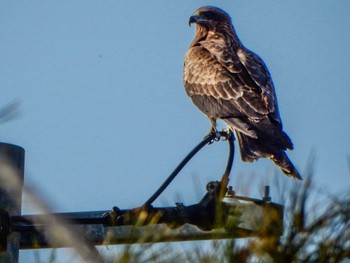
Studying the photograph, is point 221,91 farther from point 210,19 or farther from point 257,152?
point 210,19

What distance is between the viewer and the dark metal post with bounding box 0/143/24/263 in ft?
14.2

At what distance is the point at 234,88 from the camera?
33.5ft

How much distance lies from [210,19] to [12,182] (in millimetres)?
8389

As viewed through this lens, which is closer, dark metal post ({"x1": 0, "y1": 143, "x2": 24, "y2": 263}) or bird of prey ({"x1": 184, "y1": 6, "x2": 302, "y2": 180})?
dark metal post ({"x1": 0, "y1": 143, "x2": 24, "y2": 263})

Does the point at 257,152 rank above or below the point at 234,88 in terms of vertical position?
below

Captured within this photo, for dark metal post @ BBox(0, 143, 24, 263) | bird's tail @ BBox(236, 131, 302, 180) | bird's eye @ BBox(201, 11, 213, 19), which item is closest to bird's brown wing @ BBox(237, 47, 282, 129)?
bird's tail @ BBox(236, 131, 302, 180)

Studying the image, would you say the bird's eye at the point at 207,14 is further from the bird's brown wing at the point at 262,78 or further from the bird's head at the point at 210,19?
the bird's brown wing at the point at 262,78

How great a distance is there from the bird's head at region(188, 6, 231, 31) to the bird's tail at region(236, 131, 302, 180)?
340 centimetres

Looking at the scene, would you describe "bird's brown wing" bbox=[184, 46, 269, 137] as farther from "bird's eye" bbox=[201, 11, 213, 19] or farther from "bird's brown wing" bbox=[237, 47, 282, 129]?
"bird's eye" bbox=[201, 11, 213, 19]

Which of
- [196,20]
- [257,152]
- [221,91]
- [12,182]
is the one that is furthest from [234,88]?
[12,182]

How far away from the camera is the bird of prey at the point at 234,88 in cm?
893

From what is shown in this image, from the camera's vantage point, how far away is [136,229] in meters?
2.89

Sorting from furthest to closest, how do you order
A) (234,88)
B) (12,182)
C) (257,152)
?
(234,88), (257,152), (12,182)

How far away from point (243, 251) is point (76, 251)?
62 centimetres
